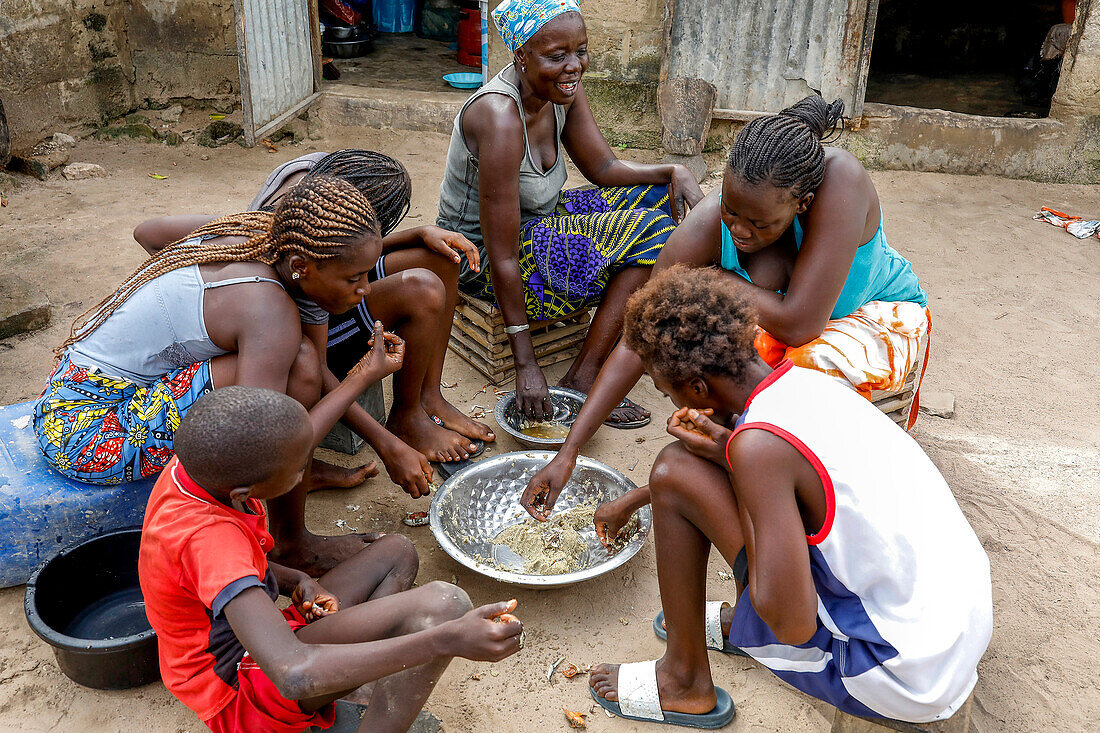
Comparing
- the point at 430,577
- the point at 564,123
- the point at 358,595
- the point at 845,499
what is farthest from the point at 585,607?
the point at 564,123

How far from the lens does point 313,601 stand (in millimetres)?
1822

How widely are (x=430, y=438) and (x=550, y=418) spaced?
0.44 m

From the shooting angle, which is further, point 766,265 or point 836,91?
point 836,91

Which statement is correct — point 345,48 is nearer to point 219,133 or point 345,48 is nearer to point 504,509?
point 219,133

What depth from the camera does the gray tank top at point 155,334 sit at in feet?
6.84

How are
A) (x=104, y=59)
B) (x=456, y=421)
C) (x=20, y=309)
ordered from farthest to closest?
(x=104, y=59) < (x=20, y=309) < (x=456, y=421)

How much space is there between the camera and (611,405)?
2.47 m

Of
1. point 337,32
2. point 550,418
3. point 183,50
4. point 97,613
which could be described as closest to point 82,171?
point 183,50

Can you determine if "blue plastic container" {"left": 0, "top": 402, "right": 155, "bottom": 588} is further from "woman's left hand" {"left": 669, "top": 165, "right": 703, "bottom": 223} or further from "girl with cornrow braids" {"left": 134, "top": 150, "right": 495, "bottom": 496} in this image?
"woman's left hand" {"left": 669, "top": 165, "right": 703, "bottom": 223}

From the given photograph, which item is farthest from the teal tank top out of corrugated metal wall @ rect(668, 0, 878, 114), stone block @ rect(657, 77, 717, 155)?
corrugated metal wall @ rect(668, 0, 878, 114)

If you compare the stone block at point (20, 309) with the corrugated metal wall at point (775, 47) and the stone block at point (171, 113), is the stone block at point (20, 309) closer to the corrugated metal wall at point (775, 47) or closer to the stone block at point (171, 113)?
the stone block at point (171, 113)

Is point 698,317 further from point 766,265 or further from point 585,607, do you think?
point 585,607

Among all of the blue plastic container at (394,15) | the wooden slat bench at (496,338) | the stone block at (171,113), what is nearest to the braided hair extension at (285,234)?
the wooden slat bench at (496,338)

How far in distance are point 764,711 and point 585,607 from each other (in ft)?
1.83
